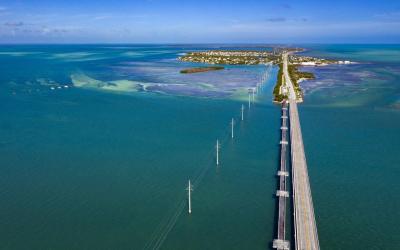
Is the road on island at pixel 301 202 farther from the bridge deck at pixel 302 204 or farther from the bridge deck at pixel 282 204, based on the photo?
the bridge deck at pixel 282 204

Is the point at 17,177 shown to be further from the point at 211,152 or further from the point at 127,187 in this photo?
the point at 211,152

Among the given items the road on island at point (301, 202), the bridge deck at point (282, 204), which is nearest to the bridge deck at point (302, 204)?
the road on island at point (301, 202)

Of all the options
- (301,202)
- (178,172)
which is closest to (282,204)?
(301,202)

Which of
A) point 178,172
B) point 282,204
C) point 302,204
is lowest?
point 282,204

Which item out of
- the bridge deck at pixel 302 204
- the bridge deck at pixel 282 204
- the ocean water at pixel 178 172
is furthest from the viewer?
the ocean water at pixel 178 172

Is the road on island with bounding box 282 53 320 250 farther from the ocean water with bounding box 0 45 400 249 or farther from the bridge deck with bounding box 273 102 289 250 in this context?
the ocean water with bounding box 0 45 400 249

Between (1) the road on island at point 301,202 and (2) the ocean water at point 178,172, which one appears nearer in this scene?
(1) the road on island at point 301,202

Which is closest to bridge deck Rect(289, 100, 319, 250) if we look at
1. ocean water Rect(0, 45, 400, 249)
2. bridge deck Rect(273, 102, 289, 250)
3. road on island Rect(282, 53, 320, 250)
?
road on island Rect(282, 53, 320, 250)

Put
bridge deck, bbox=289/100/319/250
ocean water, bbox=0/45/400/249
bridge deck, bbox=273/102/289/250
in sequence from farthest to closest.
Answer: ocean water, bbox=0/45/400/249 < bridge deck, bbox=289/100/319/250 < bridge deck, bbox=273/102/289/250

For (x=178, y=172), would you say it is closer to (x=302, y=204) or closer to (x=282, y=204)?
(x=282, y=204)
